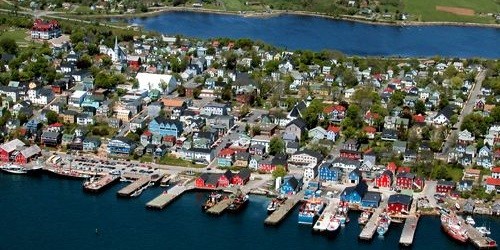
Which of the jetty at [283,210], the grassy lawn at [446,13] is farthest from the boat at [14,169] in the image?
the grassy lawn at [446,13]

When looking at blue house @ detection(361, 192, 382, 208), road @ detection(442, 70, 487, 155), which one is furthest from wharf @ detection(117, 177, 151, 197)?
road @ detection(442, 70, 487, 155)

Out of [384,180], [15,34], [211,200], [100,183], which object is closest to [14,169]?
[100,183]

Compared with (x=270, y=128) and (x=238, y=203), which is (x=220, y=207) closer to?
(x=238, y=203)

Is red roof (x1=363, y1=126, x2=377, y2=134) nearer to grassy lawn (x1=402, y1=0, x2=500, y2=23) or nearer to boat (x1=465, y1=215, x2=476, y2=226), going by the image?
boat (x1=465, y1=215, x2=476, y2=226)

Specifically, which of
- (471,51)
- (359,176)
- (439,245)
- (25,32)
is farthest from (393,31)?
(439,245)

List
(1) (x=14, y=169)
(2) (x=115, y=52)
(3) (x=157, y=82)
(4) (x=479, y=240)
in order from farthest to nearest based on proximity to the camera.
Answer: (2) (x=115, y=52) → (3) (x=157, y=82) → (1) (x=14, y=169) → (4) (x=479, y=240)

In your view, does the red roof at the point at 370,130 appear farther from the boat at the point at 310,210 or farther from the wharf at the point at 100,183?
the wharf at the point at 100,183
